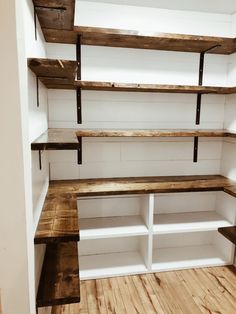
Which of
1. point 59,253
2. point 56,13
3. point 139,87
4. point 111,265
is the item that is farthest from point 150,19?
point 111,265

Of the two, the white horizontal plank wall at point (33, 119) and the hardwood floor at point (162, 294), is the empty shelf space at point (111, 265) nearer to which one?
the hardwood floor at point (162, 294)

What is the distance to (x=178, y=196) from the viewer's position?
8.22 ft

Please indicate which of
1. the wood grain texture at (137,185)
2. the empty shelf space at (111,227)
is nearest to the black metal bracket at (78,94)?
the wood grain texture at (137,185)

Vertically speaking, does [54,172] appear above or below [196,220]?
above

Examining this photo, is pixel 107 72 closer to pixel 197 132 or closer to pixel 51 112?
pixel 51 112

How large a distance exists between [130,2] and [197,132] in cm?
120

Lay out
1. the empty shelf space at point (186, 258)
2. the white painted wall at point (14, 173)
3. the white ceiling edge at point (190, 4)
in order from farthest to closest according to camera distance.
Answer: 1. the empty shelf space at point (186, 258)
2. the white ceiling edge at point (190, 4)
3. the white painted wall at point (14, 173)

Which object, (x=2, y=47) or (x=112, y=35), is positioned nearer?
(x=2, y=47)

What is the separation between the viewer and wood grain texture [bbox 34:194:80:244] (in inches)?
45.8

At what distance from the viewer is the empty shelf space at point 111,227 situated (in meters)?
2.09

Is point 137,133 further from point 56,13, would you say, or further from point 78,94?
point 56,13

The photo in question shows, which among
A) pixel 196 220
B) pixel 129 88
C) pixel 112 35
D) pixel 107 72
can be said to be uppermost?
pixel 112 35

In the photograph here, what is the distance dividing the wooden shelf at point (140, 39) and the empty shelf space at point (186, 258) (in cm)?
189

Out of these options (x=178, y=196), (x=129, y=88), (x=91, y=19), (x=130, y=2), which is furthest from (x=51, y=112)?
(x=178, y=196)
